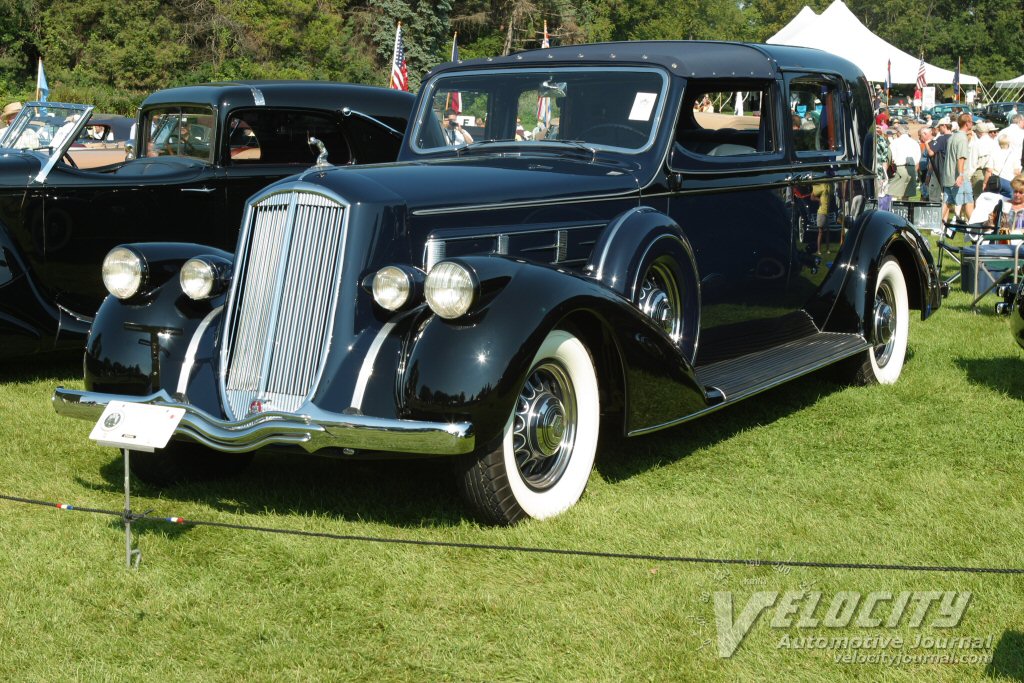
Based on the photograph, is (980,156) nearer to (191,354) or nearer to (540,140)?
(540,140)

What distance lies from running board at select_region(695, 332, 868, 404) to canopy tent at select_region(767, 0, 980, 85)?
1153 inches

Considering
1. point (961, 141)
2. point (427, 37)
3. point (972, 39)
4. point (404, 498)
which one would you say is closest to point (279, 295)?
point (404, 498)

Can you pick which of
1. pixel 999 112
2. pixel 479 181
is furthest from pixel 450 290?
pixel 999 112

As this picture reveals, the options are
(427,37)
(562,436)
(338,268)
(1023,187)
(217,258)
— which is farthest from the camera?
(427,37)

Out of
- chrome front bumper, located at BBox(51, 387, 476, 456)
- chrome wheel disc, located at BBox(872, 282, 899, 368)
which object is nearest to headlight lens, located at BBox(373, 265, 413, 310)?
chrome front bumper, located at BBox(51, 387, 476, 456)

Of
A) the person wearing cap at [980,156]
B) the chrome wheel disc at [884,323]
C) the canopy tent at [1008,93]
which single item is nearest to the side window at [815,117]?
the chrome wheel disc at [884,323]

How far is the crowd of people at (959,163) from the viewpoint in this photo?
1600cm

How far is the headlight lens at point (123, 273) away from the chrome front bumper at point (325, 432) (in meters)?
0.76

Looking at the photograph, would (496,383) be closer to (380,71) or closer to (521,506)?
(521,506)

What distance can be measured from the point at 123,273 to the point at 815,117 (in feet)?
13.6

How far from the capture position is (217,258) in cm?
508

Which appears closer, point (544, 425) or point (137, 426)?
point (137, 426)

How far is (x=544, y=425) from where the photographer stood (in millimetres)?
4551

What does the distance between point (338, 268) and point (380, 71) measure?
144 ft
